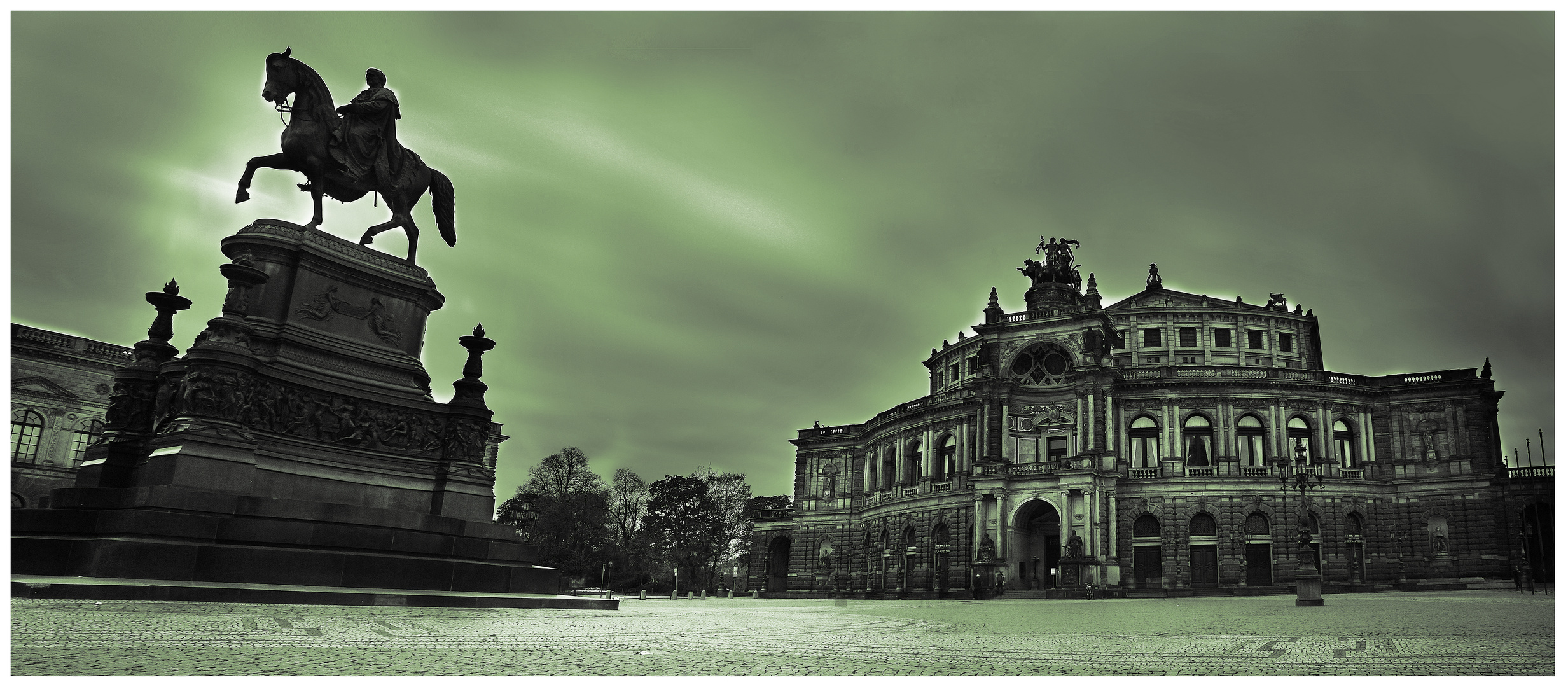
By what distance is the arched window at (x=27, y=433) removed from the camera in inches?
1507

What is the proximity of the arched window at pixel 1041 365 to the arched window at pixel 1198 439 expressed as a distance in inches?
266

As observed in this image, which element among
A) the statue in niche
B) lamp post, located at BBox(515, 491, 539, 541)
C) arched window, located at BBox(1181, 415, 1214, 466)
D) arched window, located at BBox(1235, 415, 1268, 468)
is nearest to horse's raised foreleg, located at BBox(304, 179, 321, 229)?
the statue in niche

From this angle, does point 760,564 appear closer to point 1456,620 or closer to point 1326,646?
point 1456,620

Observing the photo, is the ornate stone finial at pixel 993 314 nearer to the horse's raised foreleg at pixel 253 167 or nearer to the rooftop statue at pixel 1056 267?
the rooftop statue at pixel 1056 267

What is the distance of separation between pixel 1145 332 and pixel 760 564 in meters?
29.8

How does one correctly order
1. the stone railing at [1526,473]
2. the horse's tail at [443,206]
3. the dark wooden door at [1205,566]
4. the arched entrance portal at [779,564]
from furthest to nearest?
1. the arched entrance portal at [779,564]
2. the dark wooden door at [1205,566]
3. the stone railing at [1526,473]
4. the horse's tail at [443,206]

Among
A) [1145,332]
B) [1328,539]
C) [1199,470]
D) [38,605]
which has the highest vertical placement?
[1145,332]

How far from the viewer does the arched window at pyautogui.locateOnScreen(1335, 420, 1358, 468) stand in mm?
50500

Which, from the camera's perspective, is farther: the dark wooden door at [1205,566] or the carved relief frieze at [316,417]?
the dark wooden door at [1205,566]

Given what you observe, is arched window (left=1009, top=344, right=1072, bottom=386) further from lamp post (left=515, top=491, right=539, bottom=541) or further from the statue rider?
the statue rider

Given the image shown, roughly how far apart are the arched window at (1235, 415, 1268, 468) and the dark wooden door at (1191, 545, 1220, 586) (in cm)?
542

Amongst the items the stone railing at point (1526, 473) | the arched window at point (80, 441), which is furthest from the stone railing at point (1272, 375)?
the arched window at point (80, 441)

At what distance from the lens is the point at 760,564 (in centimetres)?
6819
